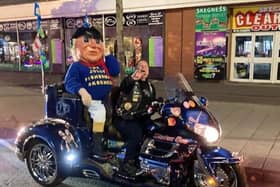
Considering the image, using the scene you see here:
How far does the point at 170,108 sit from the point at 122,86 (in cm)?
A: 70

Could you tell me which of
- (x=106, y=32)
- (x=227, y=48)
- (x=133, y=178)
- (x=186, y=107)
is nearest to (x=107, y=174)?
(x=133, y=178)

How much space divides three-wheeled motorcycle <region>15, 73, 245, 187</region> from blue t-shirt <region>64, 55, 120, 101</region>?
0.15m

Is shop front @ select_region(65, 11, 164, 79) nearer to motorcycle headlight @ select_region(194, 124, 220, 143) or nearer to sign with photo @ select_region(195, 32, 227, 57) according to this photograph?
sign with photo @ select_region(195, 32, 227, 57)

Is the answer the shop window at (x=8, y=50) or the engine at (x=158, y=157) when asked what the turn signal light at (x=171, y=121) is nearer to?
the engine at (x=158, y=157)

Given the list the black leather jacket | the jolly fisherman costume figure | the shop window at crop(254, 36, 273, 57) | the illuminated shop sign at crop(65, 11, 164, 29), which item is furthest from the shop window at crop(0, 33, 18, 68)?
the black leather jacket

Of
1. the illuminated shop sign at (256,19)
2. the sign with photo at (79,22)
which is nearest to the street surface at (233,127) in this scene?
the illuminated shop sign at (256,19)

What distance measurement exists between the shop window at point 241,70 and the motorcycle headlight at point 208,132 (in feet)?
31.3

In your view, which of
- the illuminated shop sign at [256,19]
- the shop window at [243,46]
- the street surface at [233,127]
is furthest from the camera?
the shop window at [243,46]

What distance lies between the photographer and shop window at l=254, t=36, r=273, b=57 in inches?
471

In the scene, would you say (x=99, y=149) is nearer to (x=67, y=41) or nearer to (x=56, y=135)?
(x=56, y=135)

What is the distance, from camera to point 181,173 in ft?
11.9

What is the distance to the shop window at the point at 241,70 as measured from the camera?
12492 millimetres

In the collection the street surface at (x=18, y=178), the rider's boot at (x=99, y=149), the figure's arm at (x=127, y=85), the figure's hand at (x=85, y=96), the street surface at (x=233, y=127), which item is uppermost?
the figure's arm at (x=127, y=85)

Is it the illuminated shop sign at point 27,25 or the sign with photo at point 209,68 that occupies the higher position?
the illuminated shop sign at point 27,25
